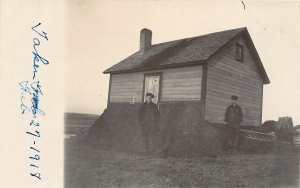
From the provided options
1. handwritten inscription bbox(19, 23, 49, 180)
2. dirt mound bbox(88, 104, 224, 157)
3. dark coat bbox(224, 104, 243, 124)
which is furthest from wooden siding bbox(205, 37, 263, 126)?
handwritten inscription bbox(19, 23, 49, 180)

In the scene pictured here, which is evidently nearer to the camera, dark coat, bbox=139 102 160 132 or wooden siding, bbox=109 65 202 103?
dark coat, bbox=139 102 160 132

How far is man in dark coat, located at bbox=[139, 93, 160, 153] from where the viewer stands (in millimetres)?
7301

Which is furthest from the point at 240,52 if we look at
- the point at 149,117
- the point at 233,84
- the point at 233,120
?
the point at 149,117

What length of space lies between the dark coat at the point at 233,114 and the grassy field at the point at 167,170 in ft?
3.38

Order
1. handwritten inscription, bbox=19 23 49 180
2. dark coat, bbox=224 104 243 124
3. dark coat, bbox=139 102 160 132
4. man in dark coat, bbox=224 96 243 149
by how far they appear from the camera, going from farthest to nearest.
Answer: dark coat, bbox=224 104 243 124
man in dark coat, bbox=224 96 243 149
dark coat, bbox=139 102 160 132
handwritten inscription, bbox=19 23 49 180

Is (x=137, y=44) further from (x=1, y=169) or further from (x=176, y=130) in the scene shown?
(x=1, y=169)

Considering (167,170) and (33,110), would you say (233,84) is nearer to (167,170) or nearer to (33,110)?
(167,170)

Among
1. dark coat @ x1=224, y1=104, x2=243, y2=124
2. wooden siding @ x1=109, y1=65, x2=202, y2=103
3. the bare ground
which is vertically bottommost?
the bare ground

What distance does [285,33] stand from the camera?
23.4 feet

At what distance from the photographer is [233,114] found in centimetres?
807

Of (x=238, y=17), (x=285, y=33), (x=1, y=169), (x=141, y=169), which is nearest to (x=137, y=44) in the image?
(x=238, y=17)

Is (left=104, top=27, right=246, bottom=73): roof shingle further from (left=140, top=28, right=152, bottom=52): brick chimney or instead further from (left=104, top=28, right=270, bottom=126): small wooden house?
(left=140, top=28, right=152, bottom=52): brick chimney

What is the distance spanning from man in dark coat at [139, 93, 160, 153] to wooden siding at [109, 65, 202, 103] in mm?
952

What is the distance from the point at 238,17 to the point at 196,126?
2570 mm
